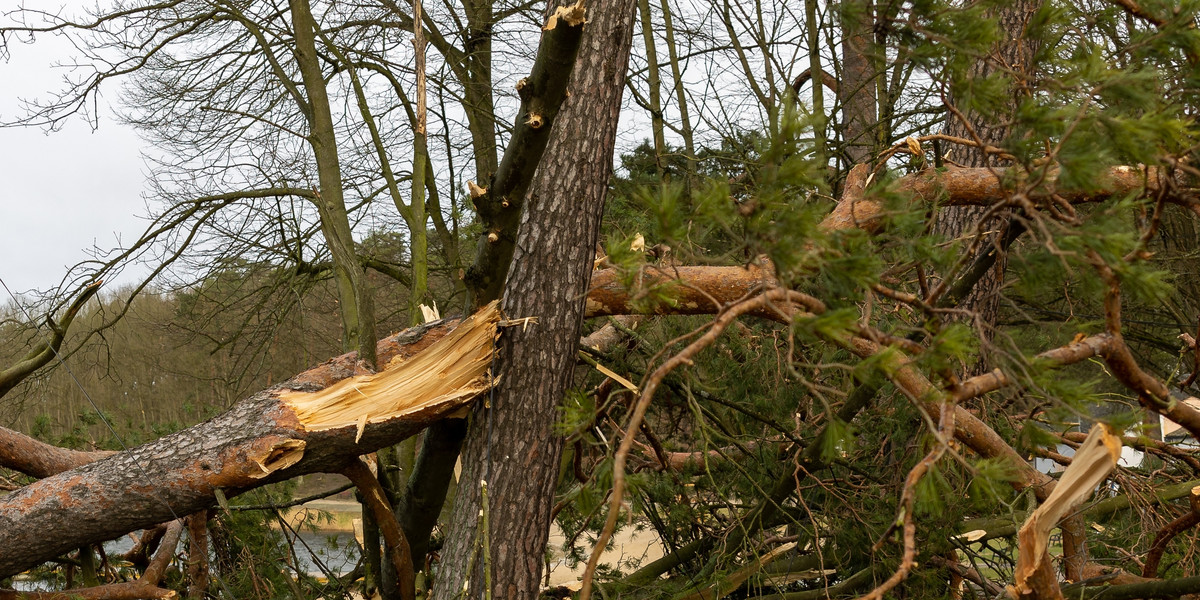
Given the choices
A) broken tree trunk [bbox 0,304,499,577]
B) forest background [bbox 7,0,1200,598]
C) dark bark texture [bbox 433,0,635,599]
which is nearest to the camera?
forest background [bbox 7,0,1200,598]

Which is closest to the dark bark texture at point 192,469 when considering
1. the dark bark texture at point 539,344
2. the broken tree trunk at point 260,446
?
the broken tree trunk at point 260,446

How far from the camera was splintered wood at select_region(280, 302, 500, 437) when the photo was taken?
2855 mm

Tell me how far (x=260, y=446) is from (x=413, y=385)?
0.54m

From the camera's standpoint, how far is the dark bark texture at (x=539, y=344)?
2779 millimetres

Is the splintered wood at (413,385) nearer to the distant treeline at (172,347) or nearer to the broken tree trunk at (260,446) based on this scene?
the broken tree trunk at (260,446)

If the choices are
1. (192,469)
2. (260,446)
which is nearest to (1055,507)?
(260,446)

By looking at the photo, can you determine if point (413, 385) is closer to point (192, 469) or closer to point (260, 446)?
point (260, 446)

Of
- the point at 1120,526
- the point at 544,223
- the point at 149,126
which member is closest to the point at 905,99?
the point at 1120,526

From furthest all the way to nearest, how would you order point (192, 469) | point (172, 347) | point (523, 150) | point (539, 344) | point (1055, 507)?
point (172, 347) → point (192, 469) → point (539, 344) → point (523, 150) → point (1055, 507)

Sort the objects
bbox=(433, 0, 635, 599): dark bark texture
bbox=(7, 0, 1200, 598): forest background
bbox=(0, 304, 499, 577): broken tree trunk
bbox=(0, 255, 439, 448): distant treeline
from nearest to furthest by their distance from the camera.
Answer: bbox=(7, 0, 1200, 598): forest background, bbox=(433, 0, 635, 599): dark bark texture, bbox=(0, 304, 499, 577): broken tree trunk, bbox=(0, 255, 439, 448): distant treeline

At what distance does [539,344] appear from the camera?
2.82 m

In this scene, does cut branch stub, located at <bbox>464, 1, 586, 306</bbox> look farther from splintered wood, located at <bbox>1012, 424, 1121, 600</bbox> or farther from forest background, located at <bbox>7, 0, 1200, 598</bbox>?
splintered wood, located at <bbox>1012, 424, 1121, 600</bbox>

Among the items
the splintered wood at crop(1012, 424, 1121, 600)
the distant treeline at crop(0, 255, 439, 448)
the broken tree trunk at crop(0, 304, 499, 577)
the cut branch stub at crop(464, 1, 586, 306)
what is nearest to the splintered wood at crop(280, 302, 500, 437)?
the broken tree trunk at crop(0, 304, 499, 577)

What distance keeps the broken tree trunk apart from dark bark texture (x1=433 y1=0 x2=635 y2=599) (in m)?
0.15
